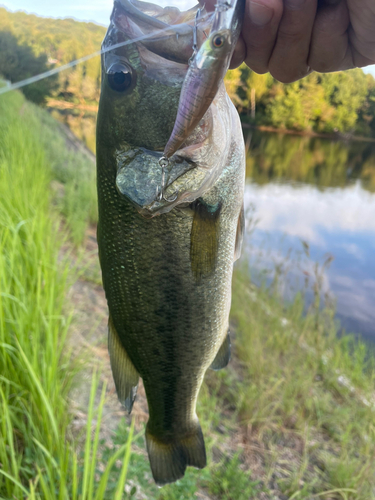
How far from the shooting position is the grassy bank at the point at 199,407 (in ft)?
4.97

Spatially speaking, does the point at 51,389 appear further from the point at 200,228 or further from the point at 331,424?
the point at 331,424

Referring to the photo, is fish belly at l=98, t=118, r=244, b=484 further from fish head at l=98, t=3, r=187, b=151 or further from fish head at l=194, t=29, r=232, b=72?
fish head at l=194, t=29, r=232, b=72

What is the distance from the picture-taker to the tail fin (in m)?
1.36

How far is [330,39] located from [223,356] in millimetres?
1374

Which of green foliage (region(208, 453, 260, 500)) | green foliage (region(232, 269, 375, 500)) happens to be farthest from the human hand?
green foliage (region(232, 269, 375, 500))

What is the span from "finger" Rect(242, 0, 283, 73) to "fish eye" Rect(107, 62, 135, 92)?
0.45 m

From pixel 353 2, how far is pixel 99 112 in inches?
38.4

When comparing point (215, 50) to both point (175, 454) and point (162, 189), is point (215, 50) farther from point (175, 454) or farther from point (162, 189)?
point (175, 454)

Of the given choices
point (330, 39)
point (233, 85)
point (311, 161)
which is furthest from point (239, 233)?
point (311, 161)

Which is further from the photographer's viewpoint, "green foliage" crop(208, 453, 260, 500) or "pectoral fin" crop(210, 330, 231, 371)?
"green foliage" crop(208, 453, 260, 500)

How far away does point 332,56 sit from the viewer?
1.41 m

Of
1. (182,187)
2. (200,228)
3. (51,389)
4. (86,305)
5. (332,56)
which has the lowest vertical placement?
(86,305)

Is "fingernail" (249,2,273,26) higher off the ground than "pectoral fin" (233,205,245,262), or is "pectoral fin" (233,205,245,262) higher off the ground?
"fingernail" (249,2,273,26)

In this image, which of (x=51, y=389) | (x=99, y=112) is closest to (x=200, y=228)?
(x=99, y=112)
